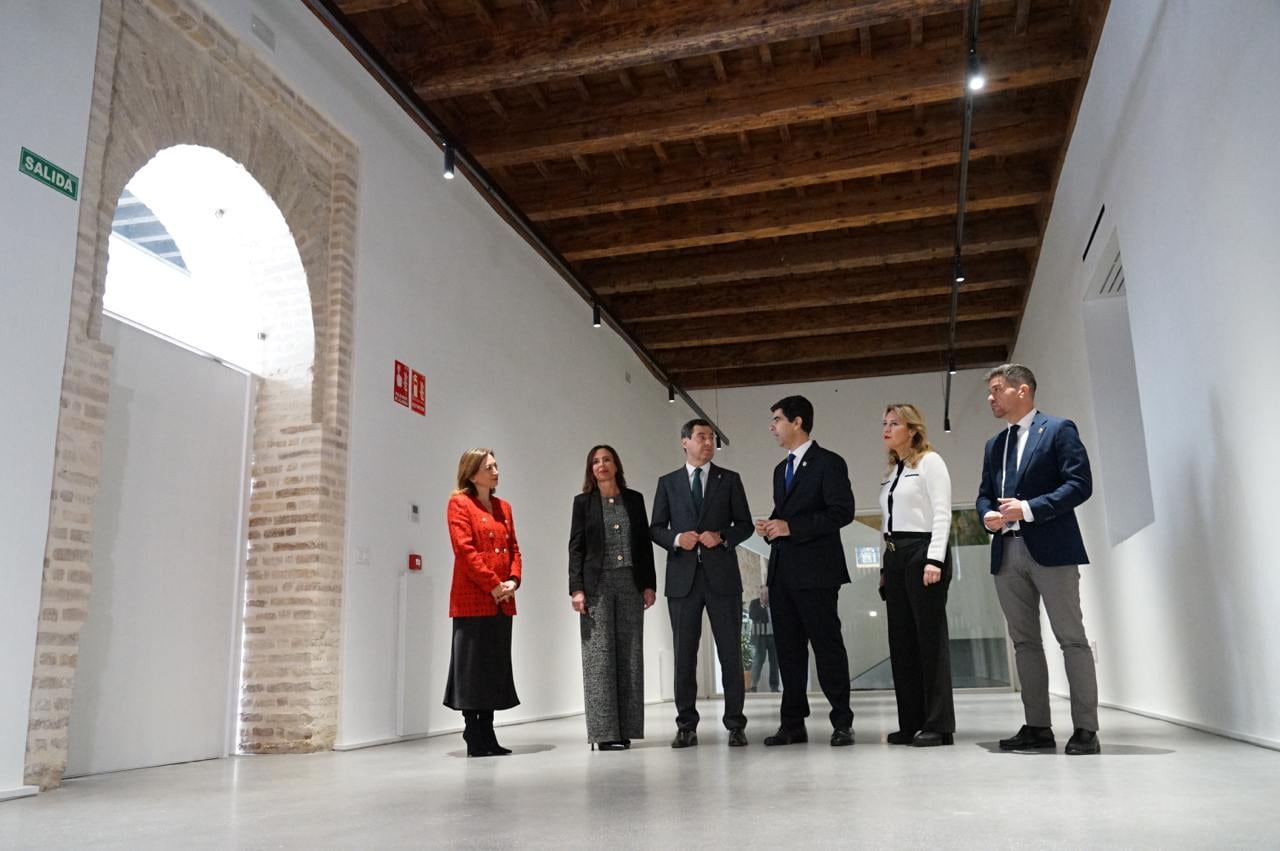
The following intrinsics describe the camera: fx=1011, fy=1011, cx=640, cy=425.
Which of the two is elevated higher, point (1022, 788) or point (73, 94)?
point (73, 94)

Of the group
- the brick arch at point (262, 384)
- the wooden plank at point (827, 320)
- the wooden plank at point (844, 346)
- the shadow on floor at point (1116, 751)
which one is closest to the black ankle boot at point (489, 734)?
the brick arch at point (262, 384)

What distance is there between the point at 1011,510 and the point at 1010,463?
1.03 feet

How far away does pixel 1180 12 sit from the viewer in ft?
13.0

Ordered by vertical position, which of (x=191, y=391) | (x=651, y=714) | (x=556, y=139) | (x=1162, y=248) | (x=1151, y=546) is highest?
(x=556, y=139)

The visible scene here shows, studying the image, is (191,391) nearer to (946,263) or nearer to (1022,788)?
(1022,788)

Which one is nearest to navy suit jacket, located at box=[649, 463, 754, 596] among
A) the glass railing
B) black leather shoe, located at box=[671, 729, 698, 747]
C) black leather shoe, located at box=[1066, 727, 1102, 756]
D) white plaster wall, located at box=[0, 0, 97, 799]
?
black leather shoe, located at box=[671, 729, 698, 747]

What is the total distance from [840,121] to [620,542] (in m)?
4.04

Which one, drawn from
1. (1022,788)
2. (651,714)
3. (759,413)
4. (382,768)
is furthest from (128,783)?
(759,413)

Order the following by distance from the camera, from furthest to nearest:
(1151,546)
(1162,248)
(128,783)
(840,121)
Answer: (840,121), (1151,546), (1162,248), (128,783)

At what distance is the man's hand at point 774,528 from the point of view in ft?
14.3

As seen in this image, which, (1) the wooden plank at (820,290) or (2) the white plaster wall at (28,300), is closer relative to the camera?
(2) the white plaster wall at (28,300)

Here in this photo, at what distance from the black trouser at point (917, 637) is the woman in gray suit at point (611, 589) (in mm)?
1106

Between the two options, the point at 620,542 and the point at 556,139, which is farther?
the point at 556,139

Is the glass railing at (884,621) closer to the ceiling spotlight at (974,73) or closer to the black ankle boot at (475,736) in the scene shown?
the ceiling spotlight at (974,73)
